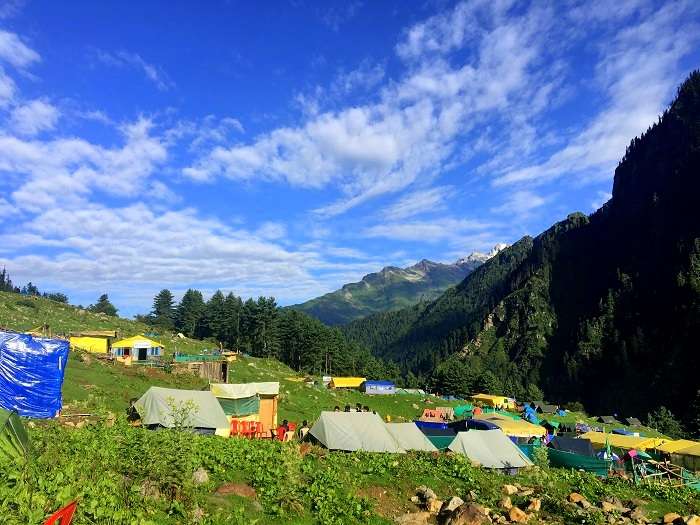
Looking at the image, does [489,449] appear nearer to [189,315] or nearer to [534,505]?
[534,505]

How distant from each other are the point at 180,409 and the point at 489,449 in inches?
624

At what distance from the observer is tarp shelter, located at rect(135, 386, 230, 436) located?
75.5 feet

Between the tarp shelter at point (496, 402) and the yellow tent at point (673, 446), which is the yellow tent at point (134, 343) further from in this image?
the tarp shelter at point (496, 402)

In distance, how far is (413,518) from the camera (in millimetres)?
14016

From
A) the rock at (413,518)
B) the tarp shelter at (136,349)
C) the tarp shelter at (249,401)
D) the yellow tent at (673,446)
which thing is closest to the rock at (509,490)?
the rock at (413,518)

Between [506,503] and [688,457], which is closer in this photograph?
[506,503]

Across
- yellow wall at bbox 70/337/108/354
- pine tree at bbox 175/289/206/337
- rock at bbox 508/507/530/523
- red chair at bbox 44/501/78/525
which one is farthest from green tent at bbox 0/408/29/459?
pine tree at bbox 175/289/206/337

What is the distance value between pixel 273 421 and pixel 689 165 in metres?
216

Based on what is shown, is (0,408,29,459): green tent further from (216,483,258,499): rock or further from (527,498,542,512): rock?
(527,498,542,512): rock

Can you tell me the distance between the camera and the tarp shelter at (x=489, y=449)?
24.3 meters

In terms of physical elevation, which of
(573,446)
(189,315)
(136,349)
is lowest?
(573,446)

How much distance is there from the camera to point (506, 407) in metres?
83.7

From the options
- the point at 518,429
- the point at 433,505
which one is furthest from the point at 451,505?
the point at 518,429

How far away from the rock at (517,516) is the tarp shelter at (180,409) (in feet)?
46.4
